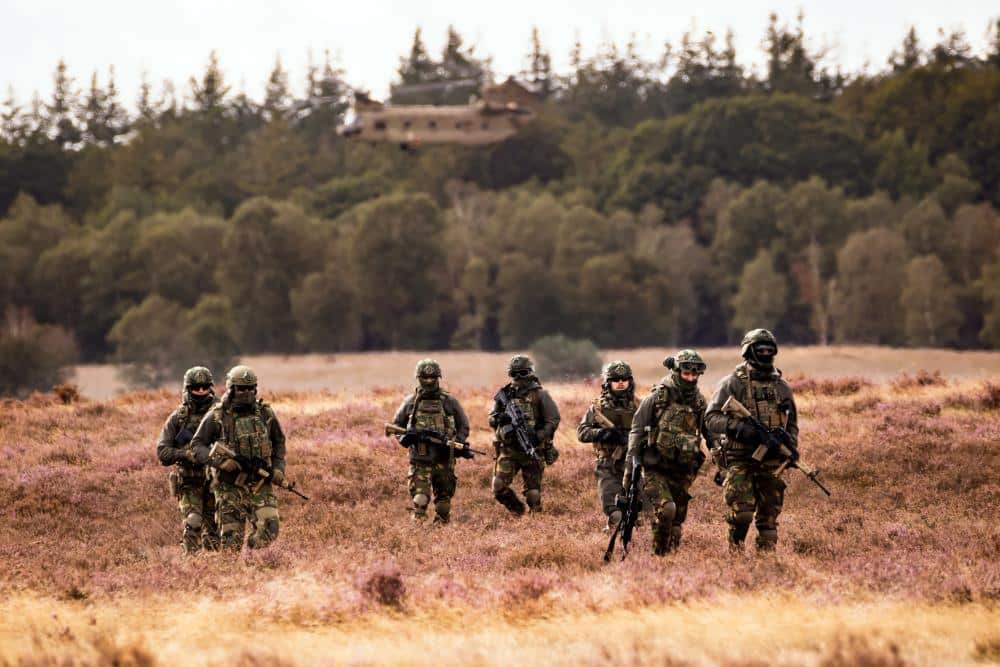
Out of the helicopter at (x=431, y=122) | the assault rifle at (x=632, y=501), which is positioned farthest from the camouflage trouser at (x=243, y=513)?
the helicopter at (x=431, y=122)

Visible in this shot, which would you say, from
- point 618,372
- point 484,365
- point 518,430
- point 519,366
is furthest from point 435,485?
point 484,365

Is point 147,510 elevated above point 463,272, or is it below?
below

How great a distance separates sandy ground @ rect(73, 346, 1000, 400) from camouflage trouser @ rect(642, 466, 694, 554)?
47.2 metres

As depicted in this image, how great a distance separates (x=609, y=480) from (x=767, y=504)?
124 inches

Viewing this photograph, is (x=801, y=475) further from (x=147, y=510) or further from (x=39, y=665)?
(x=39, y=665)

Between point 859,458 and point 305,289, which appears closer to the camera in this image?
point 859,458

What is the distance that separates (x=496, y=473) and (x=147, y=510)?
5317mm

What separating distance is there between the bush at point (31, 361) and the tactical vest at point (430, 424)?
56.9 m

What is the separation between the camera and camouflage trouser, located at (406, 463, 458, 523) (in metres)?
18.1

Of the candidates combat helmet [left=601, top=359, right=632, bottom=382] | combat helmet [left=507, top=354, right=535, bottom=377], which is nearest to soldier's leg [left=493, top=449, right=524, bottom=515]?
combat helmet [left=507, top=354, right=535, bottom=377]

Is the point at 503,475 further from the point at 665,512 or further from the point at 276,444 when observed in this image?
the point at 665,512

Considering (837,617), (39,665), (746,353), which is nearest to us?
(39,665)

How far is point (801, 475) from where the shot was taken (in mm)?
21312

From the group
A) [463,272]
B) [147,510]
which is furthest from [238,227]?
[147,510]
